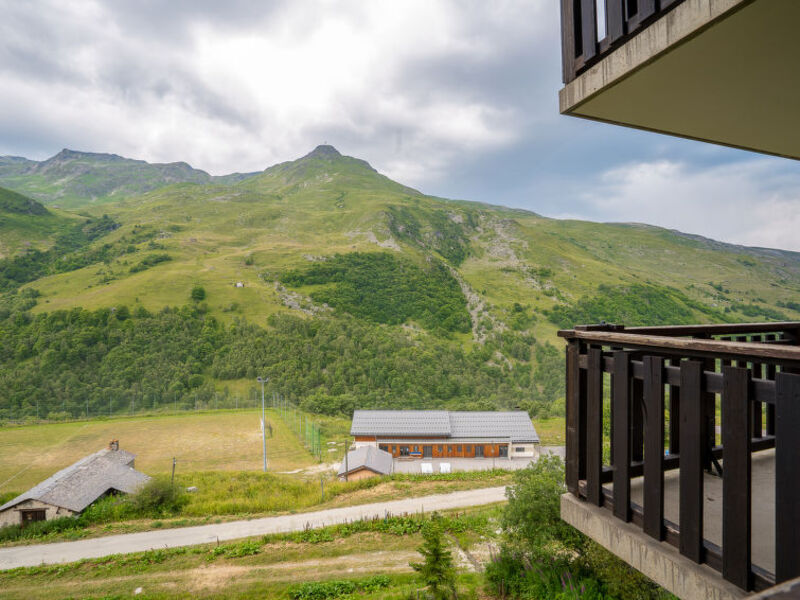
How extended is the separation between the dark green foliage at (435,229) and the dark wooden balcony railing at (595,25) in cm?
14824

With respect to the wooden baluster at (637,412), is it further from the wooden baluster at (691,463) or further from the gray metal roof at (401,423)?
the gray metal roof at (401,423)

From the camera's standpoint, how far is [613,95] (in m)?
2.65

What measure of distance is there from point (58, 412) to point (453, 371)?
6357cm

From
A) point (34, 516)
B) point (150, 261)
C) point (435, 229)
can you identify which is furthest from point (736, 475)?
point (435, 229)

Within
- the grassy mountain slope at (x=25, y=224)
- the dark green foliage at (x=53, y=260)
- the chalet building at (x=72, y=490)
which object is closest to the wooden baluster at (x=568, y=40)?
the chalet building at (x=72, y=490)

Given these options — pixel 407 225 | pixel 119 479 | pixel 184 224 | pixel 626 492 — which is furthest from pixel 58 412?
pixel 407 225

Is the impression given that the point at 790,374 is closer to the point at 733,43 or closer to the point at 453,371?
the point at 733,43

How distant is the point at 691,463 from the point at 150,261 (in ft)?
421

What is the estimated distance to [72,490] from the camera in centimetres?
2480

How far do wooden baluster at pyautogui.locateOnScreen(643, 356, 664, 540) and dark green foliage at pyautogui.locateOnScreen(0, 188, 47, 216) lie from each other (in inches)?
7494

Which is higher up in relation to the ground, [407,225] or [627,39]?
[407,225]

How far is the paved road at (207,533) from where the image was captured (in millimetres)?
18531

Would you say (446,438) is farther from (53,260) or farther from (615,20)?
(53,260)

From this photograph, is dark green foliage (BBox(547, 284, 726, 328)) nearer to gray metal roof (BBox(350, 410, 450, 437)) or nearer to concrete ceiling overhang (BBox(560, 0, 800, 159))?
gray metal roof (BBox(350, 410, 450, 437))
